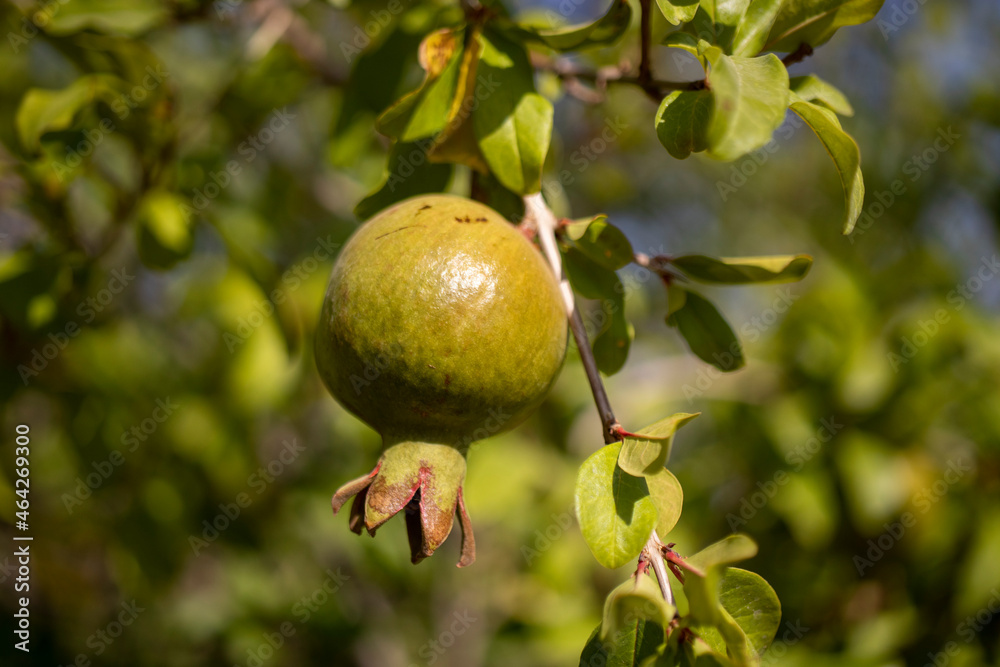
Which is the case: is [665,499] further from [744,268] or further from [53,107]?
[53,107]

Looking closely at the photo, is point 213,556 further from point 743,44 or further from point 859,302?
point 743,44

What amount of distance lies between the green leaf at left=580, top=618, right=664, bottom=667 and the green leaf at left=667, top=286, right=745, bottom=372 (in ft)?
1.47

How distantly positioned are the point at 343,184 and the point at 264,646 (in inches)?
71.4

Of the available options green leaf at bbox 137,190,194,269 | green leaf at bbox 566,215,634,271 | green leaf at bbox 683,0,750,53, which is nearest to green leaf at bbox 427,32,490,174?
green leaf at bbox 566,215,634,271

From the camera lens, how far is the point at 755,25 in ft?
3.18

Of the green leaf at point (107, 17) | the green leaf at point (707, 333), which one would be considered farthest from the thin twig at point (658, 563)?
the green leaf at point (107, 17)

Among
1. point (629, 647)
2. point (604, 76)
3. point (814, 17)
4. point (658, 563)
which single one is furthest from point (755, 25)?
point (629, 647)

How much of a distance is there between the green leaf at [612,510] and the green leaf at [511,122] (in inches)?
17.7

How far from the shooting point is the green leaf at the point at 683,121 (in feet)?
2.97

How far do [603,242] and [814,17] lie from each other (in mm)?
450

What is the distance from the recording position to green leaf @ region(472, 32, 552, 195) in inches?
43.4

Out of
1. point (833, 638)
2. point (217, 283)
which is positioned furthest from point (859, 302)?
point (217, 283)

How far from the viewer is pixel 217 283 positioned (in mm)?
2311

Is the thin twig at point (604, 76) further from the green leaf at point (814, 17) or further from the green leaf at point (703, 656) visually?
the green leaf at point (703, 656)
